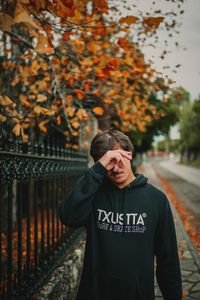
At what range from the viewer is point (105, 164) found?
2.15m

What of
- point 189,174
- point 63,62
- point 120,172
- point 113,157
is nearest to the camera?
point 113,157

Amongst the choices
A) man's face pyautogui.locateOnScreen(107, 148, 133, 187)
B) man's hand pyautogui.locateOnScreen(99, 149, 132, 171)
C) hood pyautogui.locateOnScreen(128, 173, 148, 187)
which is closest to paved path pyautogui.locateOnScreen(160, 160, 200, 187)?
hood pyautogui.locateOnScreen(128, 173, 148, 187)

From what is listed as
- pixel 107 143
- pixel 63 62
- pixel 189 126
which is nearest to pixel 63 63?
pixel 63 62

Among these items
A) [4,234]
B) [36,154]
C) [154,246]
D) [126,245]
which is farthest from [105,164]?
[4,234]

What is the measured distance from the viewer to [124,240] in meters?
2.23

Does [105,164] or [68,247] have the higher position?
[105,164]

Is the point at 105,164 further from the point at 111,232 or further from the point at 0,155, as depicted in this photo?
the point at 0,155

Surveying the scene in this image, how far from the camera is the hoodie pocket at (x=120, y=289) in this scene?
7.11 ft

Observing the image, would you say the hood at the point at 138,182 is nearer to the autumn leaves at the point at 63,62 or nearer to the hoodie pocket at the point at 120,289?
the hoodie pocket at the point at 120,289

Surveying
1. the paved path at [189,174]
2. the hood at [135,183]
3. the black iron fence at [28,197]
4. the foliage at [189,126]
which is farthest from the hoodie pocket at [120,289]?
the foliage at [189,126]

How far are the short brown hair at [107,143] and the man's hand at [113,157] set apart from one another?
0.11 metres

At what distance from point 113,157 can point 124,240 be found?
2.02ft

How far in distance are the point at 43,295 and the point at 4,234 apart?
13.5 feet

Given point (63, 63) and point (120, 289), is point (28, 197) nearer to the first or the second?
point (120, 289)
